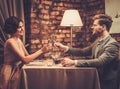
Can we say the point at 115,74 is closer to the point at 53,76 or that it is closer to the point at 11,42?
the point at 53,76

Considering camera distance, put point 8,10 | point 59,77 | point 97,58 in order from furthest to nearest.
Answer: point 8,10 → point 97,58 → point 59,77

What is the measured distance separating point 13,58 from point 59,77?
65 cm

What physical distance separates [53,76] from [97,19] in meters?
0.87

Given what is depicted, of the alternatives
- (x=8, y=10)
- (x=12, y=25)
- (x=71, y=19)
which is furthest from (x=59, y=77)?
(x=8, y=10)

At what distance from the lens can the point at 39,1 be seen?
4324 millimetres

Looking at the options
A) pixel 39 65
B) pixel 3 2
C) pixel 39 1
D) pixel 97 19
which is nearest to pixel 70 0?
pixel 39 1

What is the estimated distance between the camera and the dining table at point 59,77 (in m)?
2.74

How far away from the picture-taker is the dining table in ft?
8.99

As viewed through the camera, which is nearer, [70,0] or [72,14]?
[72,14]

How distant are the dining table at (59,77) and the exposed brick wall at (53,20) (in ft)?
4.92

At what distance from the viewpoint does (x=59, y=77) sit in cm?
276

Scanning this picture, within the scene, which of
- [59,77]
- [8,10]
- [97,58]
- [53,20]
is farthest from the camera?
[53,20]

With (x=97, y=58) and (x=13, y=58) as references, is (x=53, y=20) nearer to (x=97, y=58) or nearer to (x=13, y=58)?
(x=13, y=58)

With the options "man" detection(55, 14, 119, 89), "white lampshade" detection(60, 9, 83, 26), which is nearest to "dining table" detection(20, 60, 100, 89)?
"man" detection(55, 14, 119, 89)
